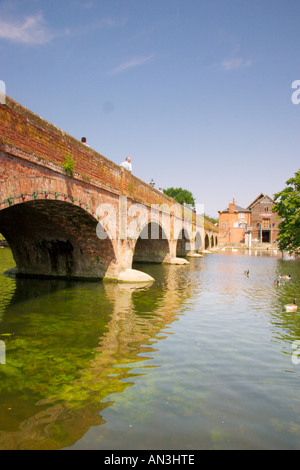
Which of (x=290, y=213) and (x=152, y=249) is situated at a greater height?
(x=290, y=213)

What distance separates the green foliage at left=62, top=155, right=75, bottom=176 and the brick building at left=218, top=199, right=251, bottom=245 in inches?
2290

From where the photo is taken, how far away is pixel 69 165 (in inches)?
357

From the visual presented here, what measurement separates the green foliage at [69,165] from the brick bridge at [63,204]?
0.09 feet

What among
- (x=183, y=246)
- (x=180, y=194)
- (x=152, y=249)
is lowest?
(x=152, y=249)

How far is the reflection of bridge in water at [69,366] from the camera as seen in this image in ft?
11.0

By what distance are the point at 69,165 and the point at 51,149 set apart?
0.89m

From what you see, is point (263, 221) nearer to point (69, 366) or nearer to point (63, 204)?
point (63, 204)

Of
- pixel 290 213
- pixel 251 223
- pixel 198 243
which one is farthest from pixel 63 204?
pixel 251 223

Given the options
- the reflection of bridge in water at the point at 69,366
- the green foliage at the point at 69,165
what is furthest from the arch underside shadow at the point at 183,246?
the green foliage at the point at 69,165

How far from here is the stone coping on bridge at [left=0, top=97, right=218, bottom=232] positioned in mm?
6736

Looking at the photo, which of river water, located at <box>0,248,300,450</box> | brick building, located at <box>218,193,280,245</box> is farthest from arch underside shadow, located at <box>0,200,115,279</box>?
brick building, located at <box>218,193,280,245</box>

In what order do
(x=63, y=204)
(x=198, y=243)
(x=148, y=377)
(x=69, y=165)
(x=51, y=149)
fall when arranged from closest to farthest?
(x=148, y=377)
(x=51, y=149)
(x=69, y=165)
(x=63, y=204)
(x=198, y=243)

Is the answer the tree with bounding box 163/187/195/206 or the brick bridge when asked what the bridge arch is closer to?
the brick bridge
